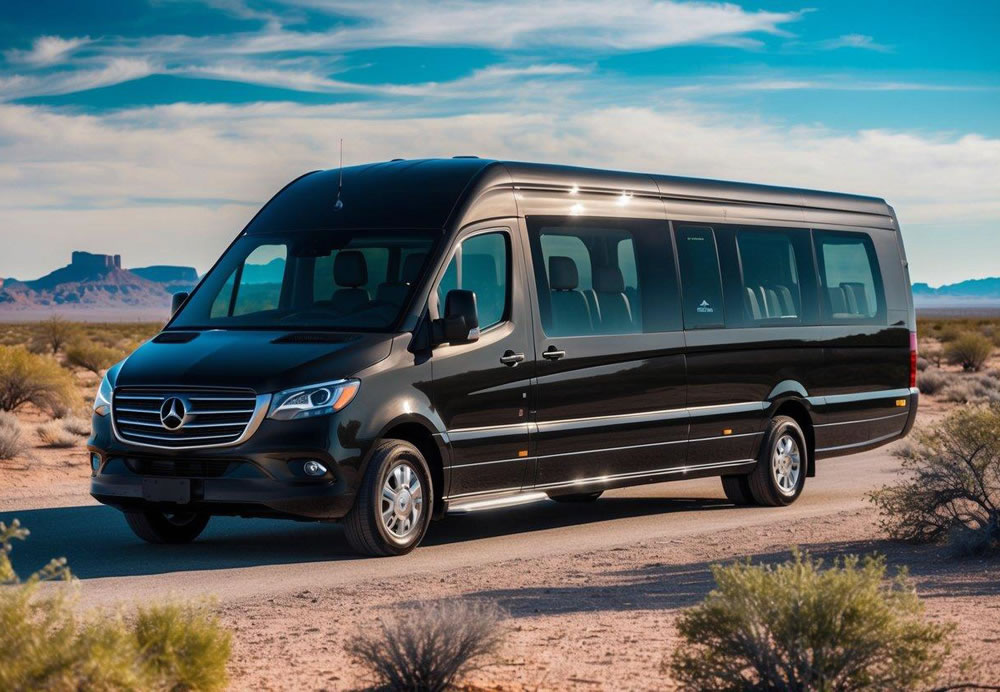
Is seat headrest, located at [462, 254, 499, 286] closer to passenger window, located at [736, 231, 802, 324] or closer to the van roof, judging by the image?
the van roof

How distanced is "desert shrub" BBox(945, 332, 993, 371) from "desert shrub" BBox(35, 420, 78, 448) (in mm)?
31204

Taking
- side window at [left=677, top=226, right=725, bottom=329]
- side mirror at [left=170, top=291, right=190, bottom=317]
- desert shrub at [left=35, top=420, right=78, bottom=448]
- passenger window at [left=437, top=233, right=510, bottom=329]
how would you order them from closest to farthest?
passenger window at [left=437, top=233, right=510, bottom=329]
side mirror at [left=170, top=291, right=190, bottom=317]
side window at [left=677, top=226, right=725, bottom=329]
desert shrub at [left=35, top=420, right=78, bottom=448]

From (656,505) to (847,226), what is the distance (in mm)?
3946

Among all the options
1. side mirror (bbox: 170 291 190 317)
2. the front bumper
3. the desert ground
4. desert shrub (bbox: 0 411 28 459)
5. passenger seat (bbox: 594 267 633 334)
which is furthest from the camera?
desert shrub (bbox: 0 411 28 459)

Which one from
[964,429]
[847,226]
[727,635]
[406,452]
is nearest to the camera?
[727,635]

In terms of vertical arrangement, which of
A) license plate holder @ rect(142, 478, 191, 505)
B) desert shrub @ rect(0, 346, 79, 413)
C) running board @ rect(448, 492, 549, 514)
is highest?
desert shrub @ rect(0, 346, 79, 413)

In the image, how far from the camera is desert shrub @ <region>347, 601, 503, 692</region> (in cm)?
651

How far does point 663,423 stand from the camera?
13.4m

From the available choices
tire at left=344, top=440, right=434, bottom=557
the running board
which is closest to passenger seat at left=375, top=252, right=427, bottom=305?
tire at left=344, top=440, right=434, bottom=557

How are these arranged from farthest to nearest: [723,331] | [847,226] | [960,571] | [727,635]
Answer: [847,226] → [723,331] → [960,571] → [727,635]

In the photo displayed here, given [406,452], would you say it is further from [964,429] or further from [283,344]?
[964,429]

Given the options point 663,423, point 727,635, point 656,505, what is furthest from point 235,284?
point 727,635

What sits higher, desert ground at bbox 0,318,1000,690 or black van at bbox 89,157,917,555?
black van at bbox 89,157,917,555

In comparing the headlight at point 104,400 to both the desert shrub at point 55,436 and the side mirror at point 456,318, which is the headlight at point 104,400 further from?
the desert shrub at point 55,436
